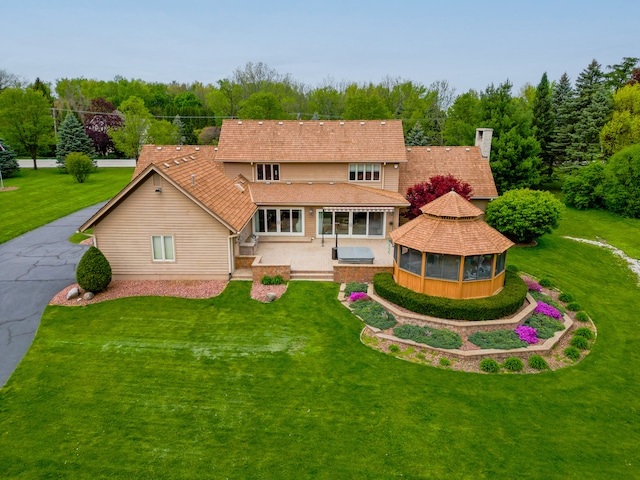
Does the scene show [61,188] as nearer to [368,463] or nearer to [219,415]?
[219,415]

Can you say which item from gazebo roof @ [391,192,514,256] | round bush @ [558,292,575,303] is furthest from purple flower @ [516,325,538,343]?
round bush @ [558,292,575,303]

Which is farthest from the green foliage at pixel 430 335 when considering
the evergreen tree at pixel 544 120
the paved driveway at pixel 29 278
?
the evergreen tree at pixel 544 120

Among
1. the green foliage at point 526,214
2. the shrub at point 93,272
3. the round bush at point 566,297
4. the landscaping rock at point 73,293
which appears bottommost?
the round bush at point 566,297

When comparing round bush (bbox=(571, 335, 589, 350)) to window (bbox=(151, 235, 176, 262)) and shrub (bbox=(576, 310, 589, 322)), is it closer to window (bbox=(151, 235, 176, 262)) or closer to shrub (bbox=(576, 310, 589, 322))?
shrub (bbox=(576, 310, 589, 322))

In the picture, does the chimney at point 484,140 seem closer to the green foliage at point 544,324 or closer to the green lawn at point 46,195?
the green foliage at point 544,324

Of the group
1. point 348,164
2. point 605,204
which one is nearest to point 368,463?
point 348,164
